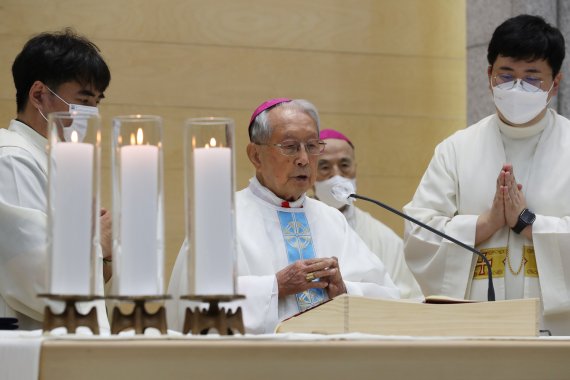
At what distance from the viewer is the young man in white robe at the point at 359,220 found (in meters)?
6.75

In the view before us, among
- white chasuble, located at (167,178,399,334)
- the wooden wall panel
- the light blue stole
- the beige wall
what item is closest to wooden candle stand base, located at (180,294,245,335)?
white chasuble, located at (167,178,399,334)

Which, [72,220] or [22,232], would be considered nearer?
[72,220]

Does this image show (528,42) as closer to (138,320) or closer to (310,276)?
(310,276)

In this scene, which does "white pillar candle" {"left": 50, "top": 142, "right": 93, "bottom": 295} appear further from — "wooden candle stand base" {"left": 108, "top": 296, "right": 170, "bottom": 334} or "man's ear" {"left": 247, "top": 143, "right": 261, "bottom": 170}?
"man's ear" {"left": 247, "top": 143, "right": 261, "bottom": 170}

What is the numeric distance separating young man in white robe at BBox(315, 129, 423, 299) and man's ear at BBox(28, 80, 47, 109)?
2.62 m

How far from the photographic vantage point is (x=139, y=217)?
2.21 m

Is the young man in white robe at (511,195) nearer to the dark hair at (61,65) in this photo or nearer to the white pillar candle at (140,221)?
the dark hair at (61,65)

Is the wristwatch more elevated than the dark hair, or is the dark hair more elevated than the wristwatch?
the dark hair

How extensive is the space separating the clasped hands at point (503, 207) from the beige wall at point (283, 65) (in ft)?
9.32

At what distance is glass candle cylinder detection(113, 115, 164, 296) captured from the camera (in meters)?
2.18

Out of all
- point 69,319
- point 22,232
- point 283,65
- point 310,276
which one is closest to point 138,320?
point 69,319

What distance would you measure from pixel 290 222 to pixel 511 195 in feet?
2.83
